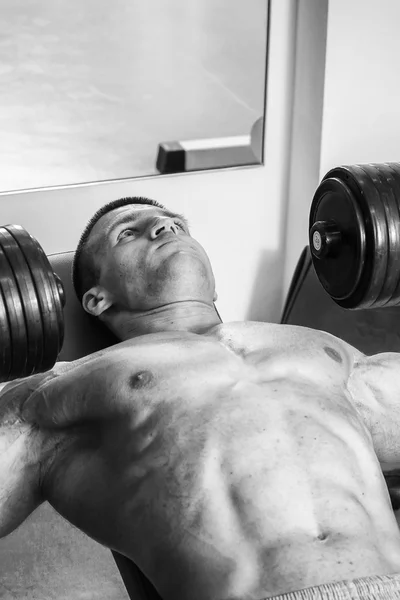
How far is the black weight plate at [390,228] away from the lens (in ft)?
5.58

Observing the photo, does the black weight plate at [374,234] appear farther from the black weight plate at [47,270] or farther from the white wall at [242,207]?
the white wall at [242,207]

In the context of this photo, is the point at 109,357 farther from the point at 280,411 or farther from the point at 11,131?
the point at 11,131

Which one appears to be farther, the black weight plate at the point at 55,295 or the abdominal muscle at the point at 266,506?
the black weight plate at the point at 55,295

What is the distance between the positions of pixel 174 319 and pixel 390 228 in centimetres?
53

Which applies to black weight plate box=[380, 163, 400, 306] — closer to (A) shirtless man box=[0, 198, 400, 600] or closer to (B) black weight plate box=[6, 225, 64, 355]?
(A) shirtless man box=[0, 198, 400, 600]

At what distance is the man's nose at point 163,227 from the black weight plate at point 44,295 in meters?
0.48

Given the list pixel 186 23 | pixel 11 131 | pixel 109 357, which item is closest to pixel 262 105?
pixel 186 23

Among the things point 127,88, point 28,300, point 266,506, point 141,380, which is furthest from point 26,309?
point 127,88

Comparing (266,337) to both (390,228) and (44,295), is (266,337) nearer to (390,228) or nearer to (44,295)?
(390,228)

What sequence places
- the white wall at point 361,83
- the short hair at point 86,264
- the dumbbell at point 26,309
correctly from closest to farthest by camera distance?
the dumbbell at point 26,309
the short hair at point 86,264
the white wall at point 361,83

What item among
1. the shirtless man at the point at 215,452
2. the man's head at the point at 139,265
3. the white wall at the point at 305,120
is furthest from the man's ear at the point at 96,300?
the white wall at the point at 305,120

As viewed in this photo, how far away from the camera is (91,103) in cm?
261

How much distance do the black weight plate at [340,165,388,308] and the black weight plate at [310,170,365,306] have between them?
2cm

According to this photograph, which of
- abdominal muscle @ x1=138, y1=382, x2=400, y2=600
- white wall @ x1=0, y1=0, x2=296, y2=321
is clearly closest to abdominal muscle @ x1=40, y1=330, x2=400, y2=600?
abdominal muscle @ x1=138, y1=382, x2=400, y2=600
